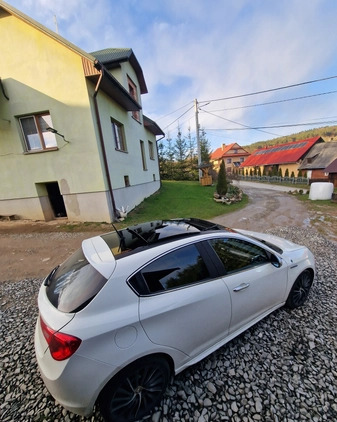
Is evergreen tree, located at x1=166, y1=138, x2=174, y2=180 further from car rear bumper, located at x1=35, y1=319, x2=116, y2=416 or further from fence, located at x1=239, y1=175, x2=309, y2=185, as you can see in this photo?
car rear bumper, located at x1=35, y1=319, x2=116, y2=416

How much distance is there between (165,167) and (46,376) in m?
27.9

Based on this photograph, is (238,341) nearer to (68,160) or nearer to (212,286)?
(212,286)

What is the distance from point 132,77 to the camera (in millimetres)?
11672

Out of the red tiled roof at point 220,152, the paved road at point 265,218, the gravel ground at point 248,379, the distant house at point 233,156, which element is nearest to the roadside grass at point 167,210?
the paved road at point 265,218

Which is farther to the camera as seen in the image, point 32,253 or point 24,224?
point 24,224

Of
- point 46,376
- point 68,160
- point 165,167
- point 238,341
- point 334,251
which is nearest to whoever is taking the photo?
point 46,376

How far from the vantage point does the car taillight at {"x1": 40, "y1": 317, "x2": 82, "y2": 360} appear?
146cm

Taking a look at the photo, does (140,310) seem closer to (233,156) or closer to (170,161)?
(170,161)

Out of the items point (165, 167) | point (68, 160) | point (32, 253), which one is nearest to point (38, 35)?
point (68, 160)

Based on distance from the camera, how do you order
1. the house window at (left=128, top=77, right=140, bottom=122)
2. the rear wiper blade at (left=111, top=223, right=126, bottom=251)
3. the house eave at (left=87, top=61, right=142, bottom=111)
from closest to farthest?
the rear wiper blade at (left=111, top=223, right=126, bottom=251) < the house eave at (left=87, top=61, right=142, bottom=111) < the house window at (left=128, top=77, right=140, bottom=122)

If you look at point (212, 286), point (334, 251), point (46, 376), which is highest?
point (212, 286)

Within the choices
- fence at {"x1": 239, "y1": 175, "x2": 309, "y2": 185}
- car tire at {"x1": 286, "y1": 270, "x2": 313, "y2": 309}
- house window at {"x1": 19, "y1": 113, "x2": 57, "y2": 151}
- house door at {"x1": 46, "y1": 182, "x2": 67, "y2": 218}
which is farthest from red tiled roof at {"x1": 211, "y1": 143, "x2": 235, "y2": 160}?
car tire at {"x1": 286, "y1": 270, "x2": 313, "y2": 309}

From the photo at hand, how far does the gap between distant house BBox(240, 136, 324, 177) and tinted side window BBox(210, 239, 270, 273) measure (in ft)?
115

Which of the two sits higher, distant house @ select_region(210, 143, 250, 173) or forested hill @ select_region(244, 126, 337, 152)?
forested hill @ select_region(244, 126, 337, 152)
